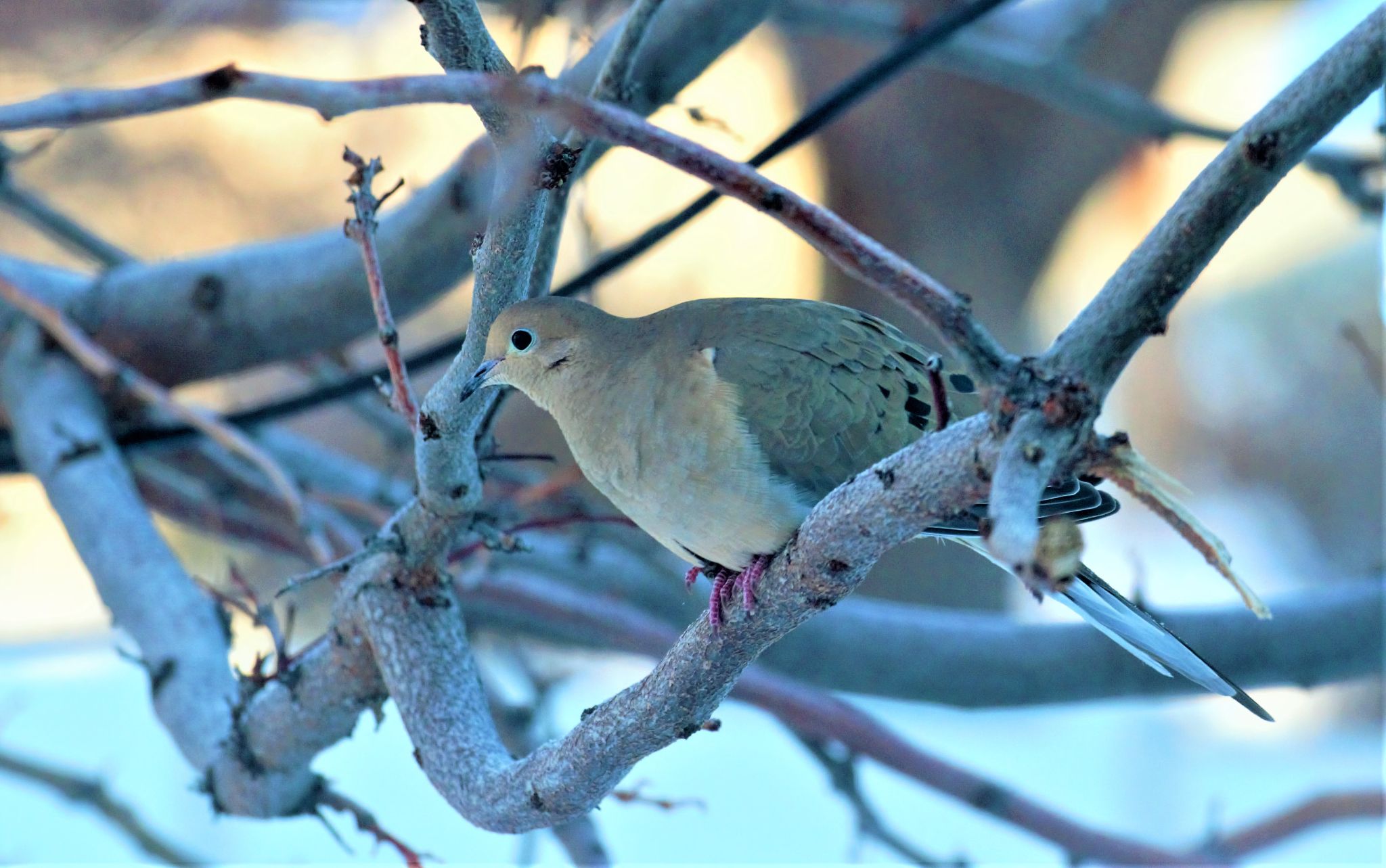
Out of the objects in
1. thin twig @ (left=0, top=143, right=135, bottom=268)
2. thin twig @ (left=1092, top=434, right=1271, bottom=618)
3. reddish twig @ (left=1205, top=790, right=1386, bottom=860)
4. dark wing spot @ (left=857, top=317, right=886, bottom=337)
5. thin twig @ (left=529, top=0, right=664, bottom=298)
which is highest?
thin twig @ (left=0, top=143, right=135, bottom=268)

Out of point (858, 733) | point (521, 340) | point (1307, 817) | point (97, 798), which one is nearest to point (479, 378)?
point (521, 340)

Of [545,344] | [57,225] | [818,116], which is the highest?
[57,225]

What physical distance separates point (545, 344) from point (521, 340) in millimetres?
41

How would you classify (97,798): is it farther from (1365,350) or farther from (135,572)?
(1365,350)

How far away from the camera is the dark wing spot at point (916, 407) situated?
962 millimetres

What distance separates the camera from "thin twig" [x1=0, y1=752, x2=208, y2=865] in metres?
1.59

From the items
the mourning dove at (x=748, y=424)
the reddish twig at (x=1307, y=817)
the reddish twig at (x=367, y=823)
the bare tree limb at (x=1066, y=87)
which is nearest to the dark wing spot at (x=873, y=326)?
the mourning dove at (x=748, y=424)

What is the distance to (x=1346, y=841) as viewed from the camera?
239 centimetres

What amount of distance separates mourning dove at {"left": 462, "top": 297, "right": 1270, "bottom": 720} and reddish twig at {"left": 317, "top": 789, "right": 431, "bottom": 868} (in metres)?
0.35

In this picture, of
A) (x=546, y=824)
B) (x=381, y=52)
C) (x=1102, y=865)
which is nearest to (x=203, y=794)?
(x=546, y=824)

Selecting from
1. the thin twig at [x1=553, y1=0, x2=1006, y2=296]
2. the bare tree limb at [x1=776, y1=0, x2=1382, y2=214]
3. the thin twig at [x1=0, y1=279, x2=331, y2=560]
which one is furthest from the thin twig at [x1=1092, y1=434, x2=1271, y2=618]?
the bare tree limb at [x1=776, y1=0, x2=1382, y2=214]

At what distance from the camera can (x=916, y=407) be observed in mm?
969

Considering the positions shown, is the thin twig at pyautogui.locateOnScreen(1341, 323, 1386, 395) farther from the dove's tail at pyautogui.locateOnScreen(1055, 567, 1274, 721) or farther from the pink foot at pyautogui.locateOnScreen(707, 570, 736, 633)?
the pink foot at pyautogui.locateOnScreen(707, 570, 736, 633)

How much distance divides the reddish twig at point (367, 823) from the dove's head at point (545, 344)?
0.41 m
